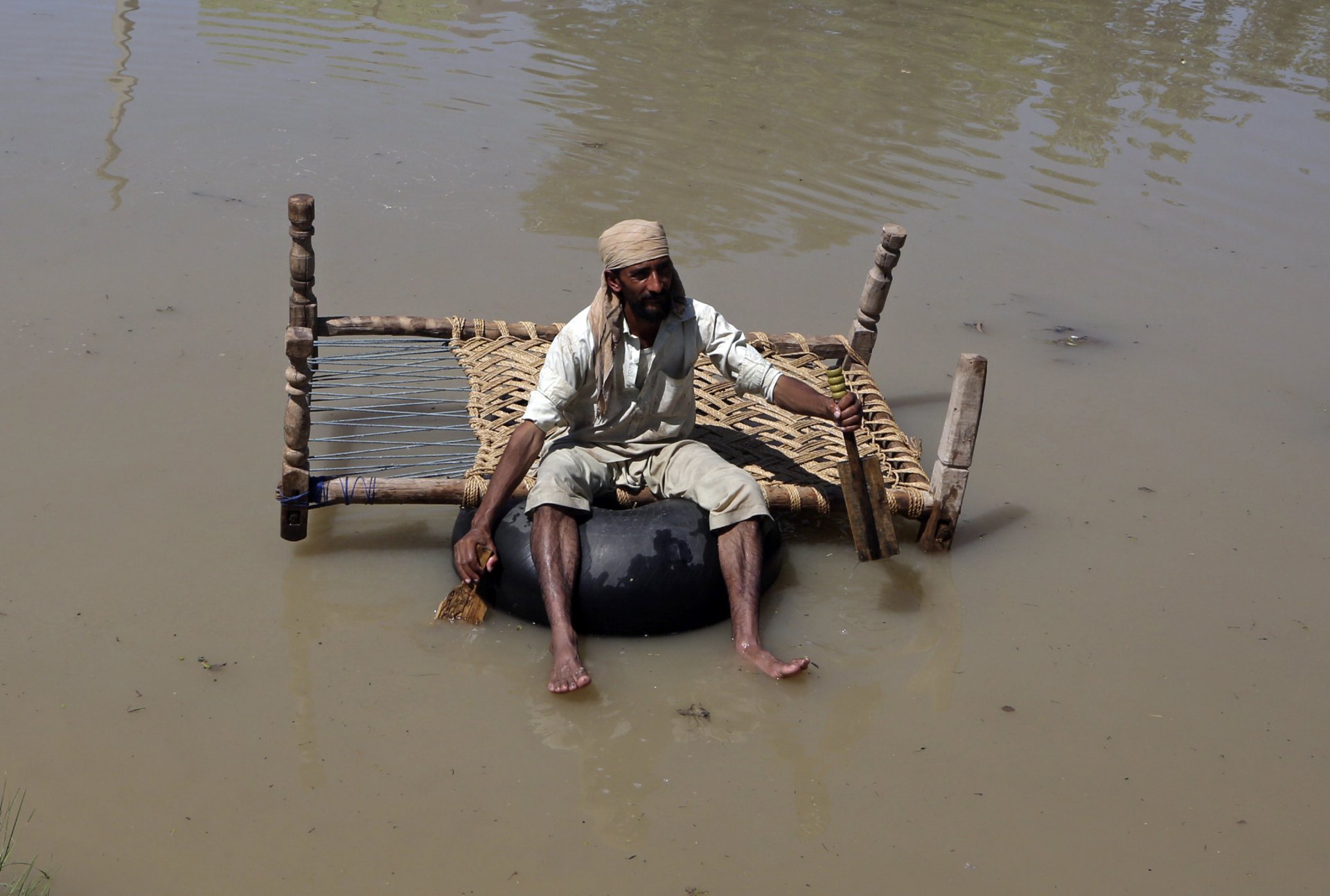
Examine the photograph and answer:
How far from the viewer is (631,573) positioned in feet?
12.5

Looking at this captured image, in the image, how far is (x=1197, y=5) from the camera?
12859mm

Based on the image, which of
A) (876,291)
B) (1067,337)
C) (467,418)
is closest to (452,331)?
(467,418)

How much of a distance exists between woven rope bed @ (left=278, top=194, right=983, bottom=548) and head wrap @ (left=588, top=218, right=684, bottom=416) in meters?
0.47

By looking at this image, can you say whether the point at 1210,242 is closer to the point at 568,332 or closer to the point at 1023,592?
the point at 1023,592

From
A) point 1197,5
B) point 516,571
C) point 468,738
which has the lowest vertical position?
point 468,738

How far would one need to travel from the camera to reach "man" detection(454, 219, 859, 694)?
3740 mm

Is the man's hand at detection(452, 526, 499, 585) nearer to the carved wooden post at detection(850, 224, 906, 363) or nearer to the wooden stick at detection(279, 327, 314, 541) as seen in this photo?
the wooden stick at detection(279, 327, 314, 541)

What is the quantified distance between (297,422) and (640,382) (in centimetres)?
115

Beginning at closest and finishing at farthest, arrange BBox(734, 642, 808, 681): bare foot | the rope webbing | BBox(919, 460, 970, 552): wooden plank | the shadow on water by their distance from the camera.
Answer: BBox(734, 642, 808, 681): bare foot → BBox(919, 460, 970, 552): wooden plank → the rope webbing → the shadow on water

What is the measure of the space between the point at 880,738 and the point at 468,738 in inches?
48.5

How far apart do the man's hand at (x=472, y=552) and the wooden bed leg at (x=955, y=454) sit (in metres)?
1.57

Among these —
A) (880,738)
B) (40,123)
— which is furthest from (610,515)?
(40,123)

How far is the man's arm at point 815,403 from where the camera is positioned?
380 cm

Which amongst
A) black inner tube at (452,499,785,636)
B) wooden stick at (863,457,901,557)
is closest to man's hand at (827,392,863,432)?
wooden stick at (863,457,901,557)
